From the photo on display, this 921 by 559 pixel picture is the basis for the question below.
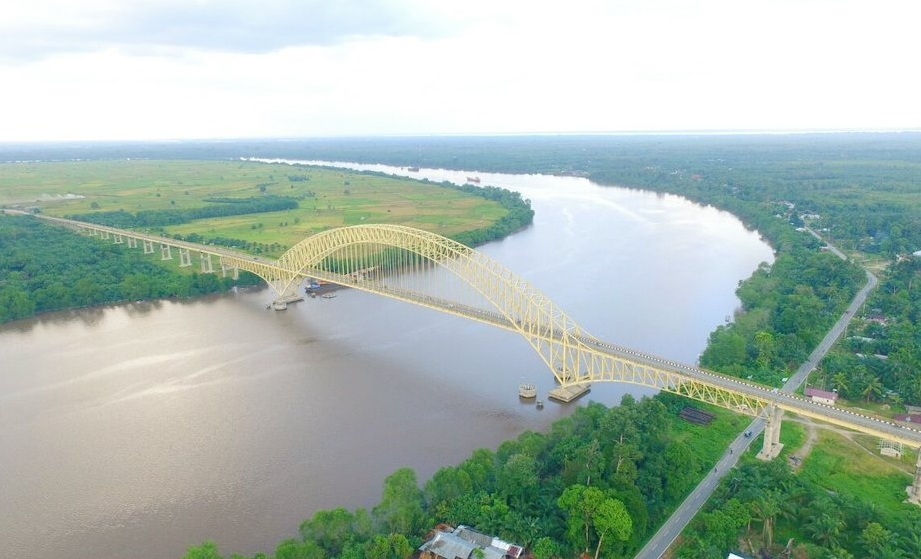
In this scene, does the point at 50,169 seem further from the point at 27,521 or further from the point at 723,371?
the point at 723,371

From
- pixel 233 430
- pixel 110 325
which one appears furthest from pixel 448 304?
pixel 110 325

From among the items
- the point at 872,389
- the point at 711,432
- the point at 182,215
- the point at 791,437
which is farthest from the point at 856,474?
the point at 182,215

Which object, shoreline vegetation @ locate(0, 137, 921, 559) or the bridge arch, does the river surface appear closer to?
the bridge arch

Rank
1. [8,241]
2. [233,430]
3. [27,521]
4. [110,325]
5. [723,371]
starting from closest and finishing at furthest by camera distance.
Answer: [27,521], [233,430], [723,371], [110,325], [8,241]

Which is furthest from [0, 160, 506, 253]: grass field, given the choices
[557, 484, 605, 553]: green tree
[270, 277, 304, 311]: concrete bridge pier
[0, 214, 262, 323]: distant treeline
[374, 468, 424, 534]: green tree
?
[557, 484, 605, 553]: green tree

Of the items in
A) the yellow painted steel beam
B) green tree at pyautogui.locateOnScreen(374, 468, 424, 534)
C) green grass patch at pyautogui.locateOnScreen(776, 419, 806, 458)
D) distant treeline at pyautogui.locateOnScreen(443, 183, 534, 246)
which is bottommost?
green grass patch at pyautogui.locateOnScreen(776, 419, 806, 458)

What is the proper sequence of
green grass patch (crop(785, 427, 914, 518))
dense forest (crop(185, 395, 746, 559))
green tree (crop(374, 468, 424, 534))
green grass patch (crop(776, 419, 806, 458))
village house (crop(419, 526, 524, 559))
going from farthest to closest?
1. green grass patch (crop(776, 419, 806, 458))
2. green grass patch (crop(785, 427, 914, 518))
3. green tree (crop(374, 468, 424, 534))
4. dense forest (crop(185, 395, 746, 559))
5. village house (crop(419, 526, 524, 559))

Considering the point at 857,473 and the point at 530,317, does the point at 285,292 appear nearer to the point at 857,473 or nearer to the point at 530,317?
the point at 530,317
